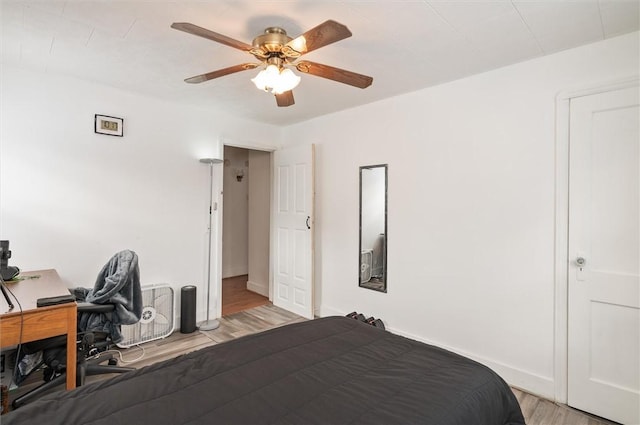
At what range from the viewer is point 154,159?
334cm

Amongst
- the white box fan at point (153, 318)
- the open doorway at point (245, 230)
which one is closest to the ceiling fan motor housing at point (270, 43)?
the white box fan at point (153, 318)

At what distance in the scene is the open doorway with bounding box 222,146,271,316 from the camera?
16.0 ft

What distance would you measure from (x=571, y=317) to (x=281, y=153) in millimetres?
3408

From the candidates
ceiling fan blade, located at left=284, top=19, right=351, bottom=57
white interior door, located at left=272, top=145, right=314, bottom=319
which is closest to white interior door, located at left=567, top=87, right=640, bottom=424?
ceiling fan blade, located at left=284, top=19, right=351, bottom=57

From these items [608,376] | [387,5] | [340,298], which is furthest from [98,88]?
[608,376]

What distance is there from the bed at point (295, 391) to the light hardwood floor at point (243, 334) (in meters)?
0.98

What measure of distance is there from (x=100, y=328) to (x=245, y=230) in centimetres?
398

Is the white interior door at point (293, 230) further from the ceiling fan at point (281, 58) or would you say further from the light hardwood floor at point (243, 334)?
the ceiling fan at point (281, 58)

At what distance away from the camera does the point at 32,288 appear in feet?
7.11

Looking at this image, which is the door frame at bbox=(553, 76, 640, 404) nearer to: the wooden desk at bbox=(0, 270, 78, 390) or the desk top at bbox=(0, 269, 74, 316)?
the wooden desk at bbox=(0, 270, 78, 390)

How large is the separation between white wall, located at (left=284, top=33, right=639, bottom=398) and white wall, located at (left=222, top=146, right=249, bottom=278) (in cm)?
310

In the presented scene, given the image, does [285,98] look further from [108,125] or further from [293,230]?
[293,230]

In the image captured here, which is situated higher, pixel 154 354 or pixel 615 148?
pixel 615 148

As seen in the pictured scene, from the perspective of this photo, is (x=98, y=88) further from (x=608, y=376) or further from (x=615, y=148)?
(x=608, y=376)
